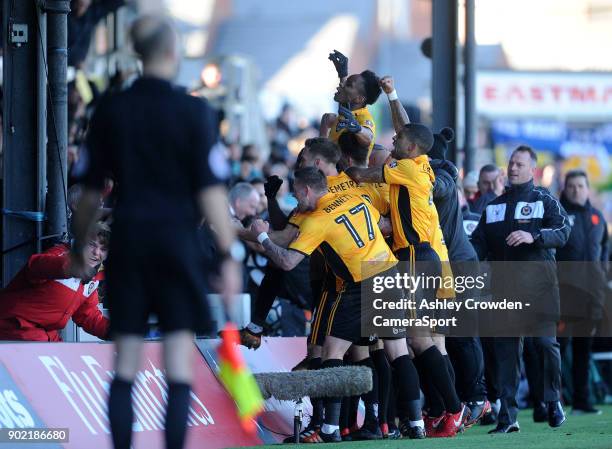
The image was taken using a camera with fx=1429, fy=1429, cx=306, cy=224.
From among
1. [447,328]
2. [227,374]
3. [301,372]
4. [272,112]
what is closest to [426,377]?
[447,328]

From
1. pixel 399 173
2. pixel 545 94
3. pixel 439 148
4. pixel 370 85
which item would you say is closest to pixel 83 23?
pixel 439 148

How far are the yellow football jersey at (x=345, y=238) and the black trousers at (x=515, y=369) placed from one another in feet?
6.03

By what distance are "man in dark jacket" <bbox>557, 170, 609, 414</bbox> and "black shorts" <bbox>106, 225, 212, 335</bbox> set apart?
8.73 meters

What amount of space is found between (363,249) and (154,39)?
4.05 metres

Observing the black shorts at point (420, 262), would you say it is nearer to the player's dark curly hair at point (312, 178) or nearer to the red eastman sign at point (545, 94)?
the player's dark curly hair at point (312, 178)

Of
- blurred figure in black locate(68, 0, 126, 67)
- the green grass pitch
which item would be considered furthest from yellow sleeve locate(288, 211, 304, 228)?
blurred figure in black locate(68, 0, 126, 67)

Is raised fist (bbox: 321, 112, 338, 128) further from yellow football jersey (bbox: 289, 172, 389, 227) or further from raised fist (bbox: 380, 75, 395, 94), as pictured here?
yellow football jersey (bbox: 289, 172, 389, 227)

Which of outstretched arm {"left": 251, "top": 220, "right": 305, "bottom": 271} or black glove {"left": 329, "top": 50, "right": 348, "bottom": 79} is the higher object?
black glove {"left": 329, "top": 50, "right": 348, "bottom": 79}

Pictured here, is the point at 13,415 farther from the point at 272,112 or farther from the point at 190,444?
the point at 272,112

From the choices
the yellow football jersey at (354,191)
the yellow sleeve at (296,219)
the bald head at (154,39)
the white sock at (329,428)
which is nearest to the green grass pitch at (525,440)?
the white sock at (329,428)

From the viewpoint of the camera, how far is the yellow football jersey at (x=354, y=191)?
10.2 meters

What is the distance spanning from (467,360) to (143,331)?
235 inches

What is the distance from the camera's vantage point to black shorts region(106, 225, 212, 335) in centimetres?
624

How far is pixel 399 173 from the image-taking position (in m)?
10.3
